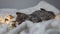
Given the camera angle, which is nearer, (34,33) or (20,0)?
(34,33)

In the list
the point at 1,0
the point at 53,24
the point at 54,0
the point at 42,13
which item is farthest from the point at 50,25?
the point at 1,0

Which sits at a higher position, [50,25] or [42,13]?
[42,13]

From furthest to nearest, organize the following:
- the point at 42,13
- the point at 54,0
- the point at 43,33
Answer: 1. the point at 54,0
2. the point at 42,13
3. the point at 43,33

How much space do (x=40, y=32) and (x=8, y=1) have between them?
3.90ft

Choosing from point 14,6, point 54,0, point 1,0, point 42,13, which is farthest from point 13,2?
point 42,13

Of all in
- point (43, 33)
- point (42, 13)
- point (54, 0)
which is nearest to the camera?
point (43, 33)

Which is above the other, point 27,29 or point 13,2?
point 13,2

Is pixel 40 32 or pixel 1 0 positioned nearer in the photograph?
pixel 40 32

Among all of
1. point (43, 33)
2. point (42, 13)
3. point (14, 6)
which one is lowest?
point (43, 33)

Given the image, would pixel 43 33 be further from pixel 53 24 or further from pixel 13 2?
pixel 13 2

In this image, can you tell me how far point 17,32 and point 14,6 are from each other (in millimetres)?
1069

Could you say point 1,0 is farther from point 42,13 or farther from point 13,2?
point 42,13

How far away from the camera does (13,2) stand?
1.65 metres

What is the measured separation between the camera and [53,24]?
2.03ft
